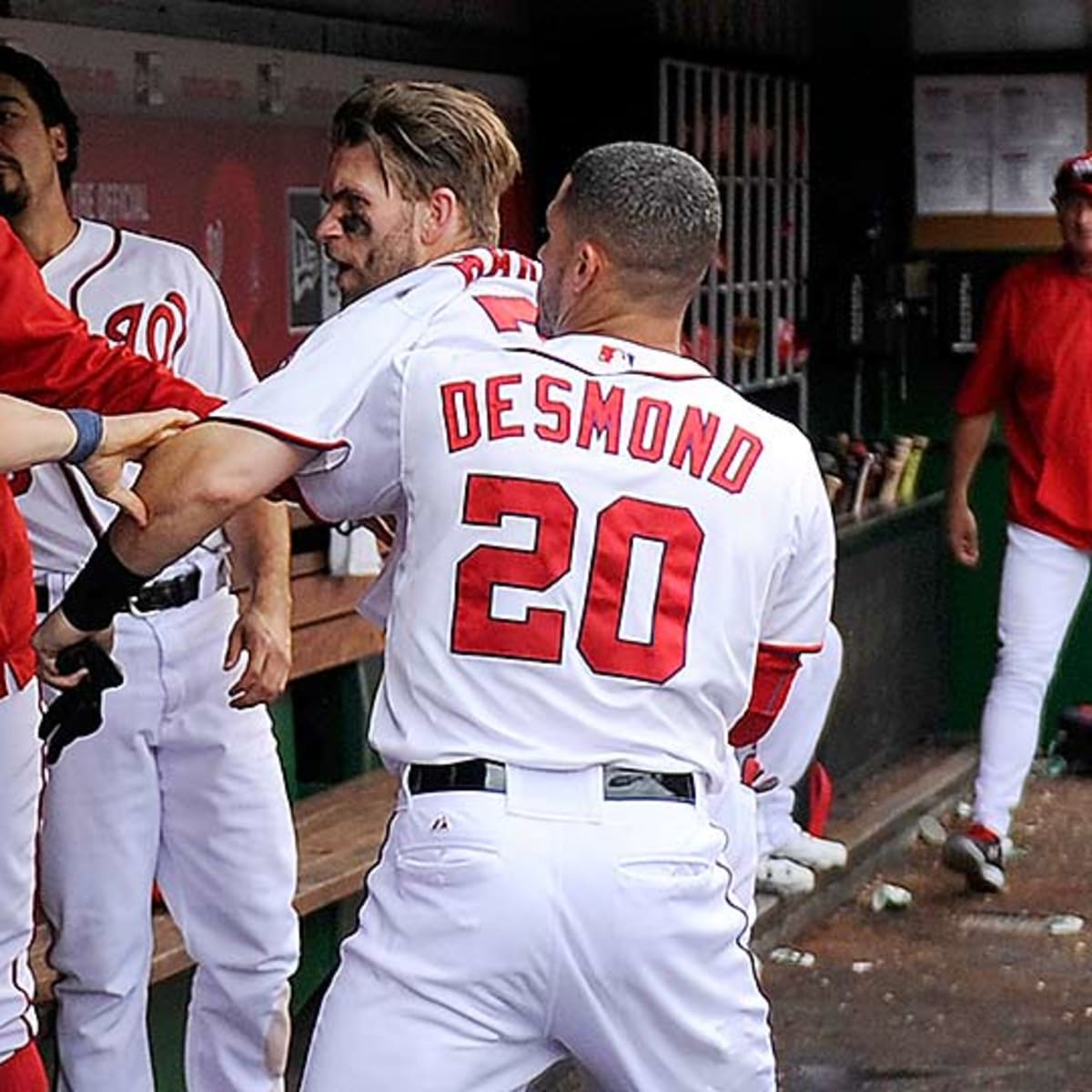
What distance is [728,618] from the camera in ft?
10.7

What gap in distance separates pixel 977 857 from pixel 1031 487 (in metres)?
0.99

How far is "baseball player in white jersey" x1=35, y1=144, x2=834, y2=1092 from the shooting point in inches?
123

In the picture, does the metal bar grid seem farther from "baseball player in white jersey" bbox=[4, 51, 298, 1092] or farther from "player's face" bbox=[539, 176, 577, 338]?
"player's face" bbox=[539, 176, 577, 338]

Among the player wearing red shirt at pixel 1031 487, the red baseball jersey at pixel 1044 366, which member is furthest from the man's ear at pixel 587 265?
the red baseball jersey at pixel 1044 366

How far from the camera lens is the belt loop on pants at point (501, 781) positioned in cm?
314

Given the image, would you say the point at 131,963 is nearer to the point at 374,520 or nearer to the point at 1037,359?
the point at 374,520

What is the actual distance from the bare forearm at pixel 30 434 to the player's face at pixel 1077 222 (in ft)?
14.5

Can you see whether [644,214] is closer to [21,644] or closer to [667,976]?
[667,976]

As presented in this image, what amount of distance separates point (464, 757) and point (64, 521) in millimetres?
1286

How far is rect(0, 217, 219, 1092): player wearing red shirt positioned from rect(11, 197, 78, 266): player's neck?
57 centimetres

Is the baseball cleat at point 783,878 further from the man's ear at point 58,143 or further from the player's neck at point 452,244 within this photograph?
the player's neck at point 452,244

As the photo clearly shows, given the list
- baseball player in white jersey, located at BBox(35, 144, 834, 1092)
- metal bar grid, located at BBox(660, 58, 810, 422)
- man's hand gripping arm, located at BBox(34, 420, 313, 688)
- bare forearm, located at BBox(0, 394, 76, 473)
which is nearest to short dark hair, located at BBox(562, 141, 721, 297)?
baseball player in white jersey, located at BBox(35, 144, 834, 1092)

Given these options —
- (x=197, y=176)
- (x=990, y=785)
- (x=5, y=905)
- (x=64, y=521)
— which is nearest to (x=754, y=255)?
(x=990, y=785)

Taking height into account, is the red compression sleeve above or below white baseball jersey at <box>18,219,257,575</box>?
below
